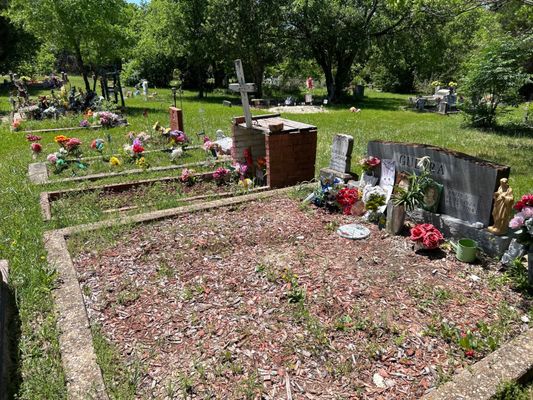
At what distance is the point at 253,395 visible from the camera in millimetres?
2930

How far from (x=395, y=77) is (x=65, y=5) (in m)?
26.4

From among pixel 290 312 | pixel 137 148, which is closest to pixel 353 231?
pixel 290 312

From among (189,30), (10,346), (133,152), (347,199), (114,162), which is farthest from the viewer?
(189,30)

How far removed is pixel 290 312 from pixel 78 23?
16.1 m

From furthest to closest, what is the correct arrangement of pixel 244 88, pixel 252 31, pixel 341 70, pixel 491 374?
pixel 341 70 → pixel 252 31 → pixel 244 88 → pixel 491 374

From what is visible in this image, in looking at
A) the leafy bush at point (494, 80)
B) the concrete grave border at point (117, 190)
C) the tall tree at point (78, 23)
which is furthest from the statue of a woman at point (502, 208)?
the tall tree at point (78, 23)

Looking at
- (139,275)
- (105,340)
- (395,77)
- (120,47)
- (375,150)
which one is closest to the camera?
(105,340)

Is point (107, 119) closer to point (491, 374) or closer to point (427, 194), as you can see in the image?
point (427, 194)

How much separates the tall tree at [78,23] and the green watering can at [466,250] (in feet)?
52.6

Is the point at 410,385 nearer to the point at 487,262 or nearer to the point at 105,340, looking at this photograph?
the point at 487,262

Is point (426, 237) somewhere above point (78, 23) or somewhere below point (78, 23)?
below

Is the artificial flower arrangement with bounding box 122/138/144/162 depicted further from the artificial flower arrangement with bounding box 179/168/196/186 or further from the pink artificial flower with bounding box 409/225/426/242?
the pink artificial flower with bounding box 409/225/426/242

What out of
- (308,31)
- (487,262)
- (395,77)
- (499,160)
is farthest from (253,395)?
(395,77)

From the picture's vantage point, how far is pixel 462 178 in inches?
189
